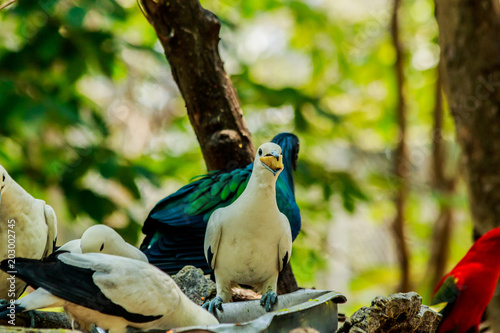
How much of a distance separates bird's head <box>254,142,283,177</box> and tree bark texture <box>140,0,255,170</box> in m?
0.87

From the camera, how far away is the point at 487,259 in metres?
2.14

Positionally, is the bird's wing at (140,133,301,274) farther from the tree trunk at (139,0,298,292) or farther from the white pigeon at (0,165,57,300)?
the white pigeon at (0,165,57,300)

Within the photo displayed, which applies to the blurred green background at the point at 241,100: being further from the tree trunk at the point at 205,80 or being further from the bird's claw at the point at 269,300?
the bird's claw at the point at 269,300

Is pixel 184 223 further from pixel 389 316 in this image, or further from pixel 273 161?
pixel 389 316

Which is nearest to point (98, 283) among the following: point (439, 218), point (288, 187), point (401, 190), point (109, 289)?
point (109, 289)

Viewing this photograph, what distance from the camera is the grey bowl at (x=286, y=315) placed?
1.33m

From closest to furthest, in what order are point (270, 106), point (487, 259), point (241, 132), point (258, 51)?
point (487, 259), point (241, 132), point (270, 106), point (258, 51)

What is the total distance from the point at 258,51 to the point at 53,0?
368cm

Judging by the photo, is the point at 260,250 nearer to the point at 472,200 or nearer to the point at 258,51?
the point at 472,200

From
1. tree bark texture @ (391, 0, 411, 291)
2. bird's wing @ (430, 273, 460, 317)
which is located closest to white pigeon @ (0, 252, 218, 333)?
bird's wing @ (430, 273, 460, 317)

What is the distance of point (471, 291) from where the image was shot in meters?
2.12

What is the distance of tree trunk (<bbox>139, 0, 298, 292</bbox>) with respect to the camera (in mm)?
2379

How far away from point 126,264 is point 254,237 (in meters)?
0.47

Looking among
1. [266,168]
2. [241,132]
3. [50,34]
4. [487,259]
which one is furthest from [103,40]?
[487,259]
